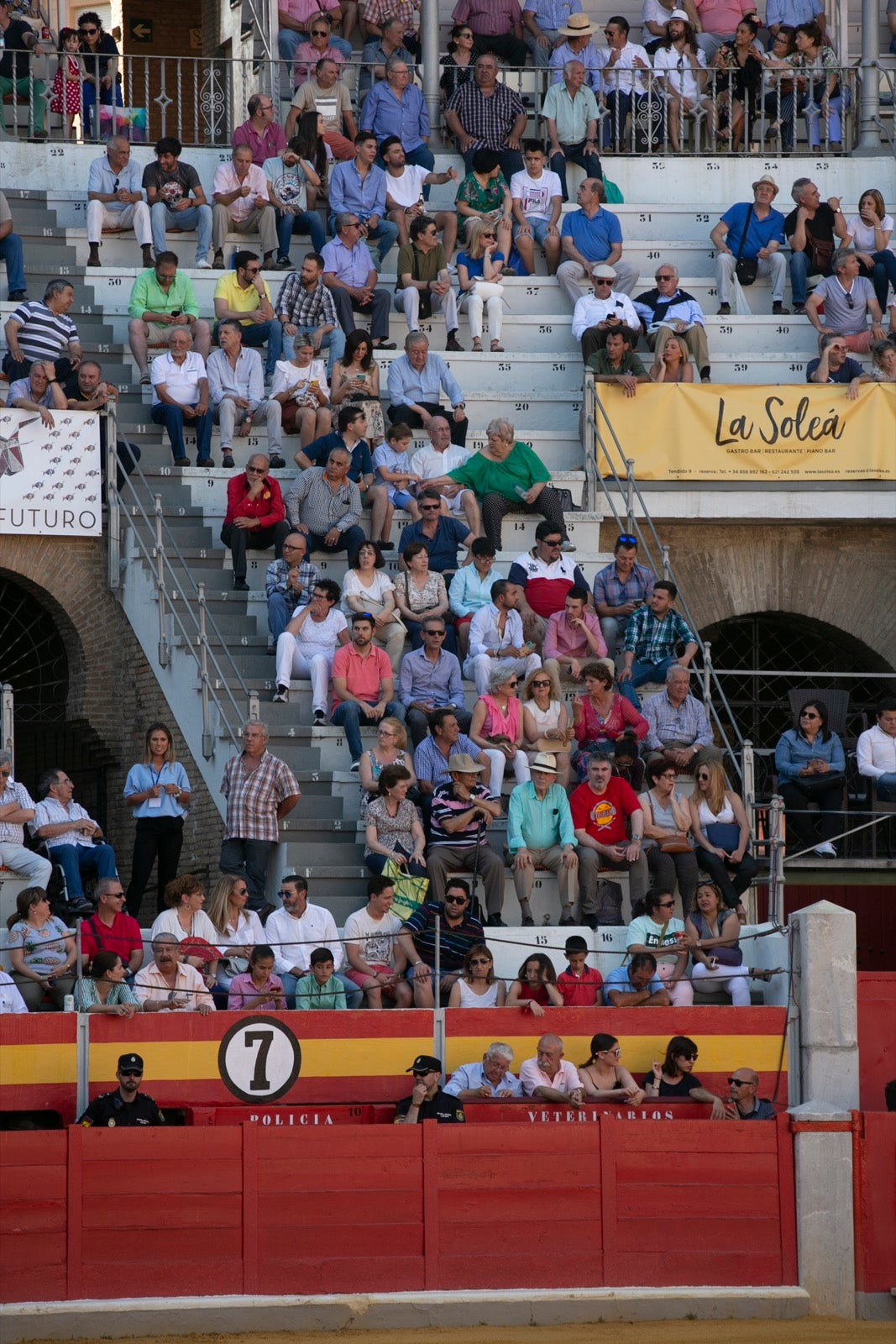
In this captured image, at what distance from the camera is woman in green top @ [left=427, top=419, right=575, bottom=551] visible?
1897 cm

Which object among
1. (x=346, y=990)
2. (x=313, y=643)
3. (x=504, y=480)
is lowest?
(x=346, y=990)

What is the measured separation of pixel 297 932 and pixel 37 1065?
6.31ft

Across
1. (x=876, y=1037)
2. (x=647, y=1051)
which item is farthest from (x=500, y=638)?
(x=876, y=1037)

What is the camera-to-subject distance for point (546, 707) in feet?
55.0

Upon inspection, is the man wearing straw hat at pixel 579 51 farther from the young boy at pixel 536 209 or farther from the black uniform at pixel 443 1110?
the black uniform at pixel 443 1110

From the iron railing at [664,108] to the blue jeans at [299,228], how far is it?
76.3 inches

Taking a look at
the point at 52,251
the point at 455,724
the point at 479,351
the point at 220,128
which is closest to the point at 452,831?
the point at 455,724

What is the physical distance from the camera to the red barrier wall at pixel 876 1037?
48.8ft

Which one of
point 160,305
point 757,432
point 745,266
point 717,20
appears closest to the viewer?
point 160,305

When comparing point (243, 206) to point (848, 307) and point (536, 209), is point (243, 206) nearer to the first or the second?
point (536, 209)

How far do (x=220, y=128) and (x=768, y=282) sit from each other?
5.88 m

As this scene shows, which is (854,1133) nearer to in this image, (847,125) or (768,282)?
(768,282)

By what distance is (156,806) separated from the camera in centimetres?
1641

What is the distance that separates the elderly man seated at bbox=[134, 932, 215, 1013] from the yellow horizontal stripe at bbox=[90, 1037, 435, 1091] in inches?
9.0
